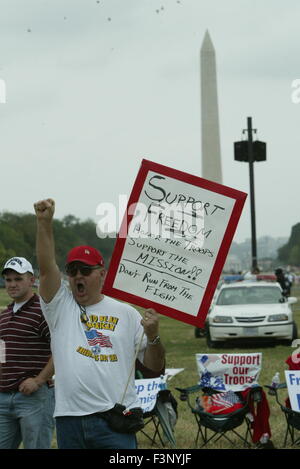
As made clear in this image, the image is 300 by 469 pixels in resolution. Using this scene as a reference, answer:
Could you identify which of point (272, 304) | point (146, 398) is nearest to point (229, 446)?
point (146, 398)

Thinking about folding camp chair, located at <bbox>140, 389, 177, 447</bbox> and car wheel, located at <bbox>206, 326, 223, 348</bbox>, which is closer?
folding camp chair, located at <bbox>140, 389, 177, 447</bbox>

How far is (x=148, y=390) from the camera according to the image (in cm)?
825

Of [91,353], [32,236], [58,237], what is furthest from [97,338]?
[58,237]

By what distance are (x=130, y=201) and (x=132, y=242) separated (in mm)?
204

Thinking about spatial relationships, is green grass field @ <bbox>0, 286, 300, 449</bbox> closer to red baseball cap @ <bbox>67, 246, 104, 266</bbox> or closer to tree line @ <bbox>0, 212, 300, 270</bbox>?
tree line @ <bbox>0, 212, 300, 270</bbox>

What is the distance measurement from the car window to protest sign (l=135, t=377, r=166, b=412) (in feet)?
30.2

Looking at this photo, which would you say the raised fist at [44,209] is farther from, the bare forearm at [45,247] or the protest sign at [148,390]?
the protest sign at [148,390]

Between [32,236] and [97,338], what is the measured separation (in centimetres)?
5511

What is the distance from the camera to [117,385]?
13.9ft

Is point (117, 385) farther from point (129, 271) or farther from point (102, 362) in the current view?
point (129, 271)

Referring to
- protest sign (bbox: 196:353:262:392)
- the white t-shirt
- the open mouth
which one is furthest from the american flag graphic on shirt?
protest sign (bbox: 196:353:262:392)

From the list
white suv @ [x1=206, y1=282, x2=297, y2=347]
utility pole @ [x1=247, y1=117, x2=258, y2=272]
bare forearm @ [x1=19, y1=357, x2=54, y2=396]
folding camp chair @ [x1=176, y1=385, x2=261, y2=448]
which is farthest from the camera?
utility pole @ [x1=247, y1=117, x2=258, y2=272]

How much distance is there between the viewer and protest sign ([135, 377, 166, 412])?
8.19 m

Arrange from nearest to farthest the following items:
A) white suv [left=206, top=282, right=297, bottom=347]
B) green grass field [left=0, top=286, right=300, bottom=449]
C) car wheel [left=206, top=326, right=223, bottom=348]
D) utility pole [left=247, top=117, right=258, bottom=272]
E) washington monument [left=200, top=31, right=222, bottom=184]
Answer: green grass field [left=0, top=286, right=300, bottom=449] < white suv [left=206, top=282, right=297, bottom=347] < car wheel [left=206, top=326, right=223, bottom=348] < utility pole [left=247, top=117, right=258, bottom=272] < washington monument [left=200, top=31, right=222, bottom=184]
